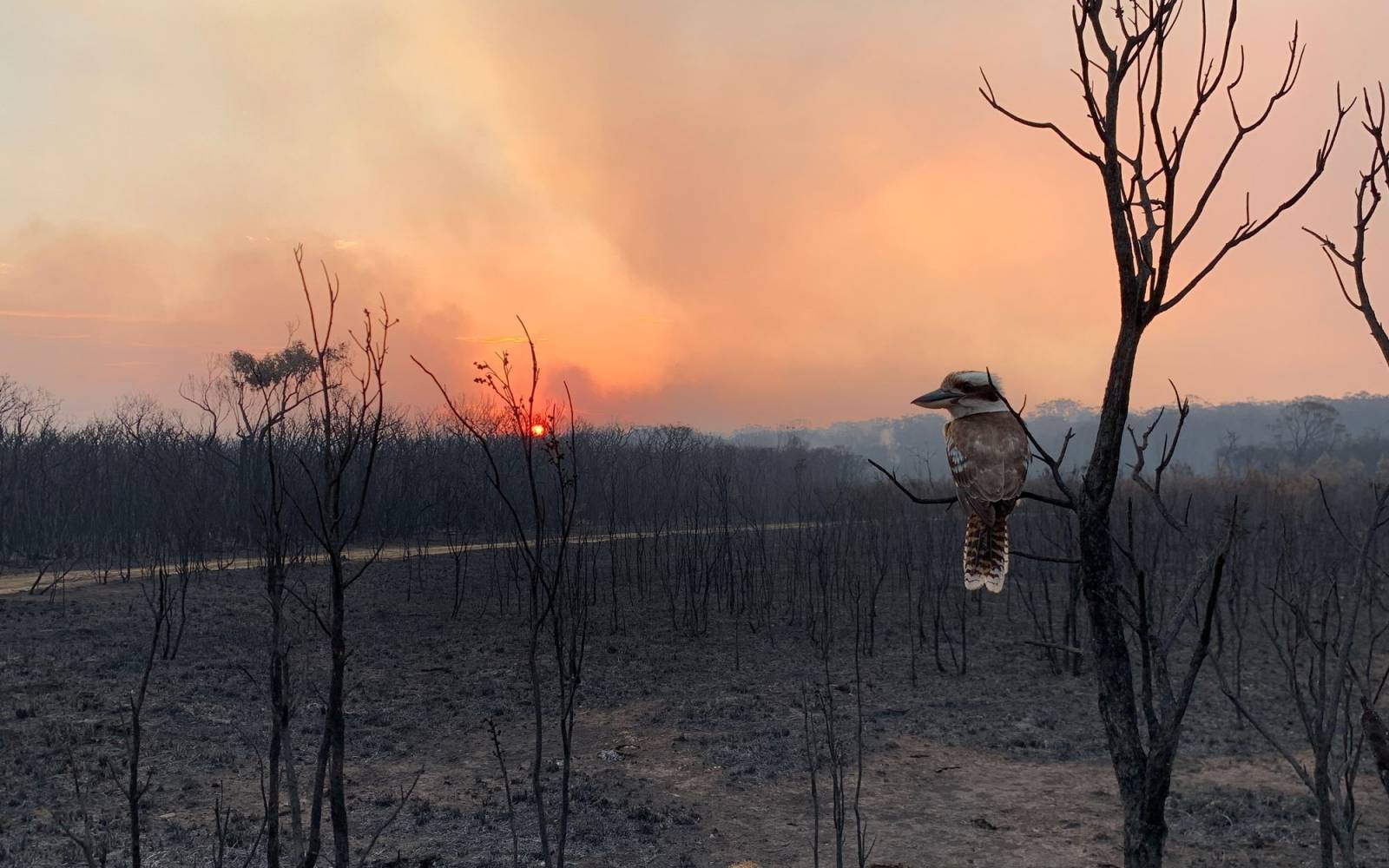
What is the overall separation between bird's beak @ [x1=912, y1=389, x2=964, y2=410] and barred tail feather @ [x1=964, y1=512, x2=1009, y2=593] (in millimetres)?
277

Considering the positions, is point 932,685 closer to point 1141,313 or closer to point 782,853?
point 782,853

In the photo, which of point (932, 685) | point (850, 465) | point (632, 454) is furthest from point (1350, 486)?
point (850, 465)

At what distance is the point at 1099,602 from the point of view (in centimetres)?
180

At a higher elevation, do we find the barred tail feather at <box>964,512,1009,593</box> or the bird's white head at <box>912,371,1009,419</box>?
the bird's white head at <box>912,371,1009,419</box>

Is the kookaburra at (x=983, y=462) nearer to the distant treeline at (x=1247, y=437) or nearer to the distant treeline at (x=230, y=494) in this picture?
the distant treeline at (x=230, y=494)

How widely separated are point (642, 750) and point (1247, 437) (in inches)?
6152

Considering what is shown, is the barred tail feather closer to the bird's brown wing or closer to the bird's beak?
the bird's brown wing

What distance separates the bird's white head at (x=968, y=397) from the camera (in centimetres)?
200

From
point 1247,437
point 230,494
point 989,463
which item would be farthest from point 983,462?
point 1247,437

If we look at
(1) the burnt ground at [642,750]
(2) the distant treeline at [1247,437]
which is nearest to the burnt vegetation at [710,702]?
(1) the burnt ground at [642,750]

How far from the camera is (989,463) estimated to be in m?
1.87

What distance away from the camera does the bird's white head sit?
200 centimetres

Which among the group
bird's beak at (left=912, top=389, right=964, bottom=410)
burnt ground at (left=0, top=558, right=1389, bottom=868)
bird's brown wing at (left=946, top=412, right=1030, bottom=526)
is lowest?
burnt ground at (left=0, top=558, right=1389, bottom=868)

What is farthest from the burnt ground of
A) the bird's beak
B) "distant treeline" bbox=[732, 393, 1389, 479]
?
"distant treeline" bbox=[732, 393, 1389, 479]
